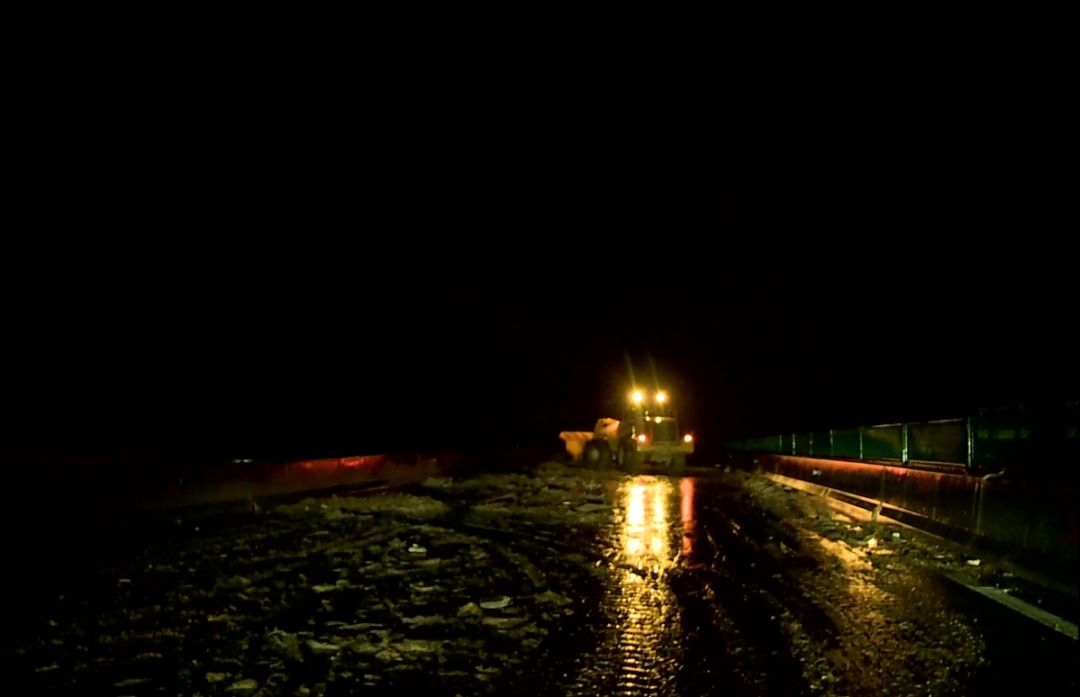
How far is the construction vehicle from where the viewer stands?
29.2 m

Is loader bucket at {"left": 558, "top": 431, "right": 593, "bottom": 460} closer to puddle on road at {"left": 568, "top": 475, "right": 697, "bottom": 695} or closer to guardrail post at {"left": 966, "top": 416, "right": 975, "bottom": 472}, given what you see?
puddle on road at {"left": 568, "top": 475, "right": 697, "bottom": 695}

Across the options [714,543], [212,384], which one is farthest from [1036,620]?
[212,384]

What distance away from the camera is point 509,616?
25.7ft

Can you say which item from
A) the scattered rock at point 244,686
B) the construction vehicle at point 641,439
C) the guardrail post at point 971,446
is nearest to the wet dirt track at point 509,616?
the scattered rock at point 244,686

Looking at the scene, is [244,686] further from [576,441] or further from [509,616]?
[576,441]

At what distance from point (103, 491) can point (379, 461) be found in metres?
11.0

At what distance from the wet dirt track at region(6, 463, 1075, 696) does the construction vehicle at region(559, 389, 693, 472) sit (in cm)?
1480

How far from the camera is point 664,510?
17016 millimetres

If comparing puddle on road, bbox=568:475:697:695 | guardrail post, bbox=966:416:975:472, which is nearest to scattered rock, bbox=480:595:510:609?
puddle on road, bbox=568:475:697:695

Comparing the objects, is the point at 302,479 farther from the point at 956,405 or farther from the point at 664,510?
the point at 956,405

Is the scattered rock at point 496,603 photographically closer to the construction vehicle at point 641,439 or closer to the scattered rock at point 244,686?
the scattered rock at point 244,686

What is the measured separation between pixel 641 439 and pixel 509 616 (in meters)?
21.5

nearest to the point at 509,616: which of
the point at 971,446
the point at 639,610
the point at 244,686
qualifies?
the point at 639,610

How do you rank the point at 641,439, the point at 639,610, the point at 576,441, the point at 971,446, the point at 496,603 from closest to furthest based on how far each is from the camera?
the point at 639,610
the point at 496,603
the point at 971,446
the point at 641,439
the point at 576,441
